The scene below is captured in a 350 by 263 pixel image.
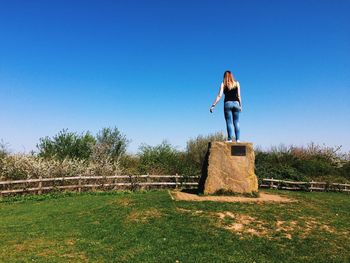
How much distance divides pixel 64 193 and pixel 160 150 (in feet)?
41.0

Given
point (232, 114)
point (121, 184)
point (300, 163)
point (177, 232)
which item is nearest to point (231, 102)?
point (232, 114)

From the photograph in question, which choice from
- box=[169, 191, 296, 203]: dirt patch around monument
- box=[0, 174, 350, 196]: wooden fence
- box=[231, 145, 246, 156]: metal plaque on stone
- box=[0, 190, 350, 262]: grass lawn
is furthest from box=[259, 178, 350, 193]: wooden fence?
box=[231, 145, 246, 156]: metal plaque on stone

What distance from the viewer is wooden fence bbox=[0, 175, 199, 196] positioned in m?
18.0

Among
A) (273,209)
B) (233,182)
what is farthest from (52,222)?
(273,209)

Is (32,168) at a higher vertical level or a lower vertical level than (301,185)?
higher

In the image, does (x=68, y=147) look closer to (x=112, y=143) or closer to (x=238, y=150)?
(x=112, y=143)

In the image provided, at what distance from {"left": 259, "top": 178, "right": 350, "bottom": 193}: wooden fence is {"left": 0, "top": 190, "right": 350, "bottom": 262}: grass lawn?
8.57m

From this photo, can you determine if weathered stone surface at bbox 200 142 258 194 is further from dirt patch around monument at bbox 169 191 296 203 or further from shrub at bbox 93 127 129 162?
shrub at bbox 93 127 129 162

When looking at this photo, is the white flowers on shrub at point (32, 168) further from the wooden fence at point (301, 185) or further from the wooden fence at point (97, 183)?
the wooden fence at point (301, 185)

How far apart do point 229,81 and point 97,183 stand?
35.0 feet

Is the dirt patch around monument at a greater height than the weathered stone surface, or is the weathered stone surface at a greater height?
the weathered stone surface

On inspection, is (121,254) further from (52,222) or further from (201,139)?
(201,139)

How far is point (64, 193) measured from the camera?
58.7ft

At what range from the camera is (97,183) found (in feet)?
65.2
